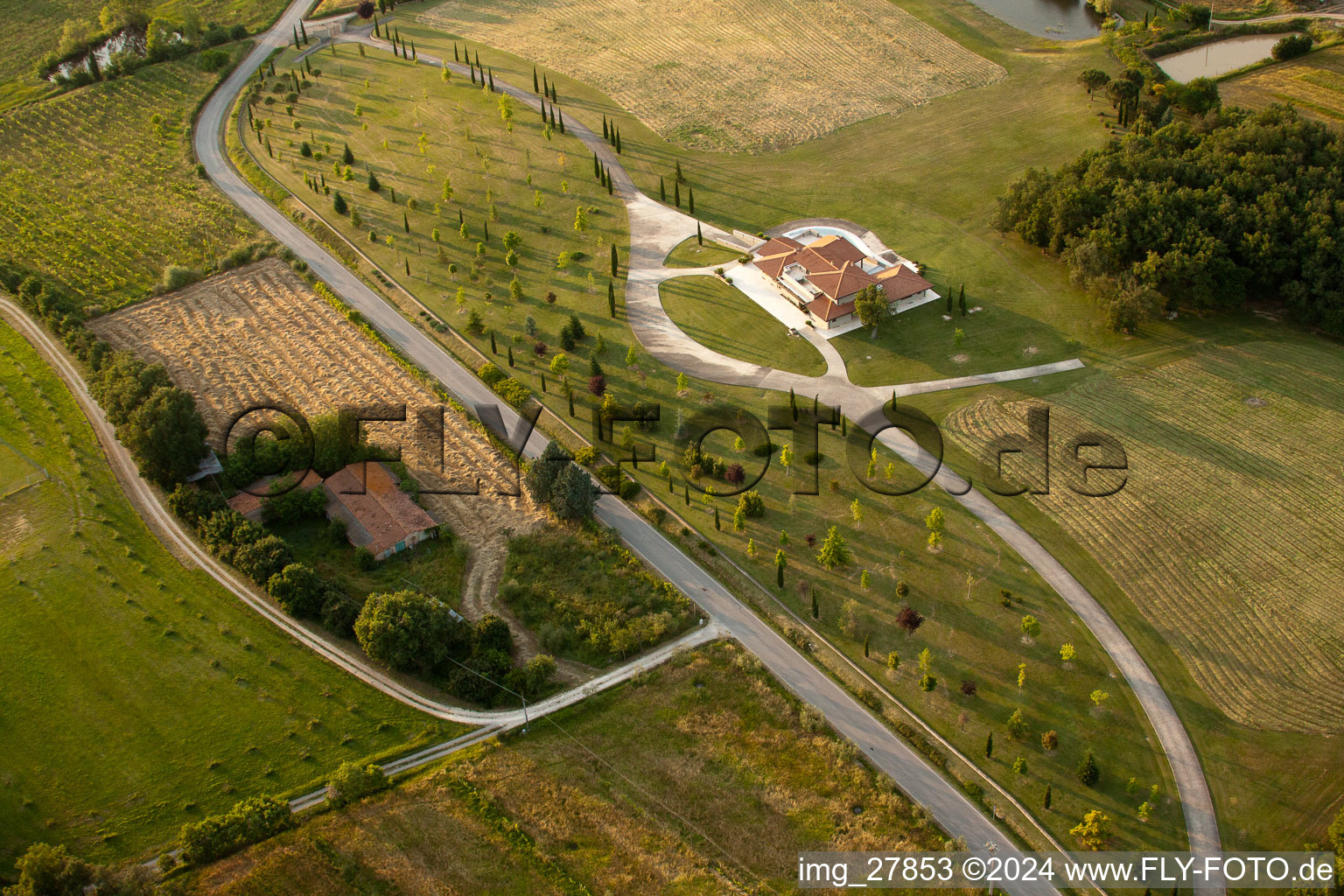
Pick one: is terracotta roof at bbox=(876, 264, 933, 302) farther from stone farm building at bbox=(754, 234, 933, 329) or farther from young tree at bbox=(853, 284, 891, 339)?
young tree at bbox=(853, 284, 891, 339)

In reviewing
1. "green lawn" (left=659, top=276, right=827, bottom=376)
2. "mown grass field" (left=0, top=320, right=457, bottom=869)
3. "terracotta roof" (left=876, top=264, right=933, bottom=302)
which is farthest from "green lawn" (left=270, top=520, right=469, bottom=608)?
"terracotta roof" (left=876, top=264, right=933, bottom=302)

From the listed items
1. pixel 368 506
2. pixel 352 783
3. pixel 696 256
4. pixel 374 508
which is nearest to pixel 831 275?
pixel 696 256

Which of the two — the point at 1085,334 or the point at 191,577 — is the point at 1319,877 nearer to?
the point at 1085,334

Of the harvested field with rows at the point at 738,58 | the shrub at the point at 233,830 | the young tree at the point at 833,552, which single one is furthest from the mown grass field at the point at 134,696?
the harvested field with rows at the point at 738,58

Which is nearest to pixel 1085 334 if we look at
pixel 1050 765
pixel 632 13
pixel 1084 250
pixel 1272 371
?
pixel 1084 250

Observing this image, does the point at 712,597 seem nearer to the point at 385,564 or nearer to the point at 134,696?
the point at 385,564

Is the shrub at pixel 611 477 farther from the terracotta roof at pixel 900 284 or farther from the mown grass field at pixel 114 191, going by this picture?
the mown grass field at pixel 114 191
